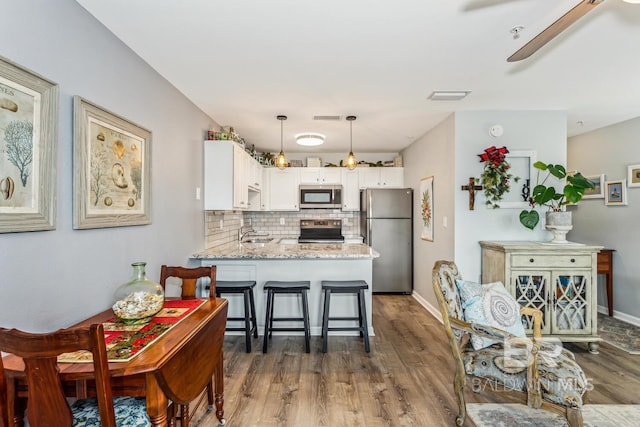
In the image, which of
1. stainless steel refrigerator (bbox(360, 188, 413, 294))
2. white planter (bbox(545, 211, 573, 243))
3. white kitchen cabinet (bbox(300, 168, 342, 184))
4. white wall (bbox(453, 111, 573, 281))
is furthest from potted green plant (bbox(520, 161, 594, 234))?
white kitchen cabinet (bbox(300, 168, 342, 184))

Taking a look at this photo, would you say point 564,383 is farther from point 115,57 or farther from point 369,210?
point 369,210

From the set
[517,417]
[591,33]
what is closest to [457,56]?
[591,33]

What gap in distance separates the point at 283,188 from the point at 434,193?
2.57 m

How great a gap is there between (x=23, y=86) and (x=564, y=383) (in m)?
2.88

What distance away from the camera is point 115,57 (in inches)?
80.7

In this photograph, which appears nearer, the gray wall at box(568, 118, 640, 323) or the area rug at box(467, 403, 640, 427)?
the area rug at box(467, 403, 640, 427)

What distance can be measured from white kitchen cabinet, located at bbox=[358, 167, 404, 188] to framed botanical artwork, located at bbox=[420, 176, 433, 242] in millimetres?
909

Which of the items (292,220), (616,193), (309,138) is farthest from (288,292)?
(616,193)

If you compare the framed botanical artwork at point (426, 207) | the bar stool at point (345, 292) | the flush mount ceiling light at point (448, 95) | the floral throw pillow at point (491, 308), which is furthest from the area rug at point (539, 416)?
the flush mount ceiling light at point (448, 95)

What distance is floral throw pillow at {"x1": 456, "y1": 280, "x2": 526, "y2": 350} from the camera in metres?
2.07

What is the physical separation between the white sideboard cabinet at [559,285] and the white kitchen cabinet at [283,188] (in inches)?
136

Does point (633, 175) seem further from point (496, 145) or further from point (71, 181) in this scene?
point (71, 181)

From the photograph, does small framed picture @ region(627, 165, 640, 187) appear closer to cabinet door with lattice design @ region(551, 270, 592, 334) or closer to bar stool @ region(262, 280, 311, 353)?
cabinet door with lattice design @ region(551, 270, 592, 334)

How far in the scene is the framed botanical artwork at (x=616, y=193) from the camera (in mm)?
3885
